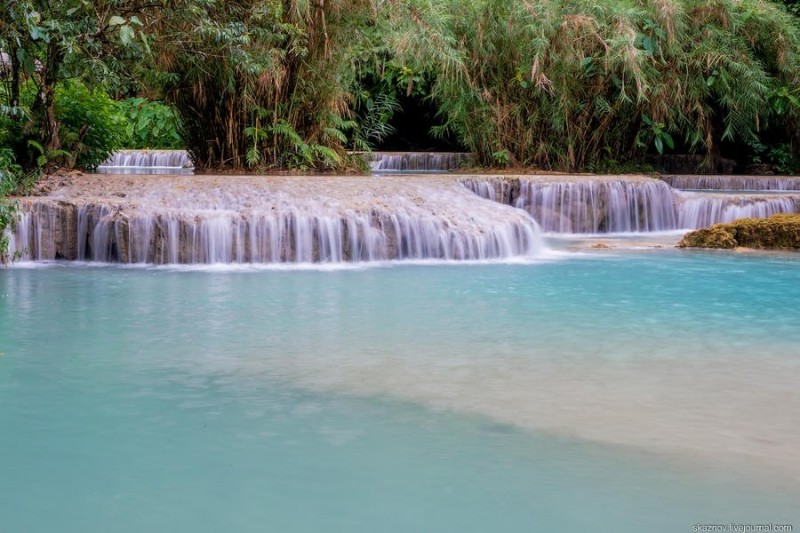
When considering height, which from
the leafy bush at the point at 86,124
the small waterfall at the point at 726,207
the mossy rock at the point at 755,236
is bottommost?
the mossy rock at the point at 755,236

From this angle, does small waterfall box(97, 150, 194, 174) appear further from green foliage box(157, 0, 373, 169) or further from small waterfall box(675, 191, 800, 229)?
small waterfall box(675, 191, 800, 229)

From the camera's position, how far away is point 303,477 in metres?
3.66

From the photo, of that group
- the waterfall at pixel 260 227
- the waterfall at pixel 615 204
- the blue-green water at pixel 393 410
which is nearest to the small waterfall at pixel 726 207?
the waterfall at pixel 615 204

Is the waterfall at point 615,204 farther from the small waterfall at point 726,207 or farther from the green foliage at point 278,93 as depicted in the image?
the green foliage at point 278,93

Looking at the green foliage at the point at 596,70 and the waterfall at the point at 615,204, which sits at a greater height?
the green foliage at the point at 596,70

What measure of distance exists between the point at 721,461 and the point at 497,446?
81 centimetres

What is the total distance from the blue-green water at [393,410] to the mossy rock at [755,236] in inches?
132

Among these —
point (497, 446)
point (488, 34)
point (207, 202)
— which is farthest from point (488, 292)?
point (488, 34)

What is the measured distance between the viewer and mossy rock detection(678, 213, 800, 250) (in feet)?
36.9

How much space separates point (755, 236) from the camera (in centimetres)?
1138

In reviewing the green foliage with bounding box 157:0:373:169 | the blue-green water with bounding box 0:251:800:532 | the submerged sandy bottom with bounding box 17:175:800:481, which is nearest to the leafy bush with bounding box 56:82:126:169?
the green foliage with bounding box 157:0:373:169

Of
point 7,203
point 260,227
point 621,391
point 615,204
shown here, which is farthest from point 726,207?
point 621,391

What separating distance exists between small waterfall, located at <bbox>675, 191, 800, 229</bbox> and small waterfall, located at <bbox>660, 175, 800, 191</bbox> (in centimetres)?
260

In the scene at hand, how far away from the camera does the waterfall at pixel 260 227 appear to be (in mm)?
9453
